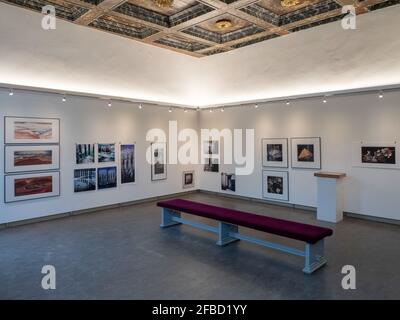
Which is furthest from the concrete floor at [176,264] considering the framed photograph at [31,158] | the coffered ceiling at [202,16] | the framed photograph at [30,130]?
the coffered ceiling at [202,16]

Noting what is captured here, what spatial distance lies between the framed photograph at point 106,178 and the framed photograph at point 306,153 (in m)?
5.13

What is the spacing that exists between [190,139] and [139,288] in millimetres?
7327

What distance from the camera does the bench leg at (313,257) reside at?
448 centimetres

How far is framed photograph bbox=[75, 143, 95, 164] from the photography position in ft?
25.9

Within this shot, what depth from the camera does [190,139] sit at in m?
10.9

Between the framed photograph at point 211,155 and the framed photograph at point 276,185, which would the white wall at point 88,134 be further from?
the framed photograph at point 276,185

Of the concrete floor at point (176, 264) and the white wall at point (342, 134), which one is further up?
the white wall at point (342, 134)

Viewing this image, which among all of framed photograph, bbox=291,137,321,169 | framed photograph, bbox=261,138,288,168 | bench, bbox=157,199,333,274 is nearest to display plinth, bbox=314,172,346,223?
framed photograph, bbox=291,137,321,169

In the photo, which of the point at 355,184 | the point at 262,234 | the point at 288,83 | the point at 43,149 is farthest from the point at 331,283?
the point at 43,149

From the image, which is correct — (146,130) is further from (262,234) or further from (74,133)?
(262,234)

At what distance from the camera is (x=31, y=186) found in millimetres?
7086

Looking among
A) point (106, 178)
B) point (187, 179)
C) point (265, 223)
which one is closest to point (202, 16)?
point (265, 223)

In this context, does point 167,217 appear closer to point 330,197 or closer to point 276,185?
point 276,185

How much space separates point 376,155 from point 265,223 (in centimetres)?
376
